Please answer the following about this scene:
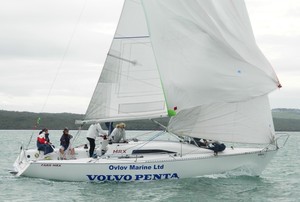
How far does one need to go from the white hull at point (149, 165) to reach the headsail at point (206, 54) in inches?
45.7

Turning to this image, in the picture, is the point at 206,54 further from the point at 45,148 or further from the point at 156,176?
the point at 45,148

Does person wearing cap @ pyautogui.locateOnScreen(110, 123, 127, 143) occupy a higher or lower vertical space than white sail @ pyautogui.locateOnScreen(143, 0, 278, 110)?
lower

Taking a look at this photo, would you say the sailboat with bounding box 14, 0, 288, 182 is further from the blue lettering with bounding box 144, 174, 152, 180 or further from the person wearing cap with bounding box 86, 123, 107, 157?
the person wearing cap with bounding box 86, 123, 107, 157

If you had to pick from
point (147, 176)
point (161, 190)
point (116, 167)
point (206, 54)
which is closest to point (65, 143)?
point (116, 167)

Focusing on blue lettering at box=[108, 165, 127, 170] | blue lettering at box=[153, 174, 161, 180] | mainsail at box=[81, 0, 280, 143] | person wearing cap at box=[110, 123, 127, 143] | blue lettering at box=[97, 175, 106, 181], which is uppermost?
mainsail at box=[81, 0, 280, 143]

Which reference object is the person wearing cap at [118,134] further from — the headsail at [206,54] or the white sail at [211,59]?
the white sail at [211,59]

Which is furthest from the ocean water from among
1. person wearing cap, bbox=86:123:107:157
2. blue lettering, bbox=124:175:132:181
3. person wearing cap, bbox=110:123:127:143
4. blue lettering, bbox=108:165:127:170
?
person wearing cap, bbox=110:123:127:143

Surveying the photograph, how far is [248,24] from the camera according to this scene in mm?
22062

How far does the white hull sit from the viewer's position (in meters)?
22.0

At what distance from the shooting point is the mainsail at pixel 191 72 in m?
21.3

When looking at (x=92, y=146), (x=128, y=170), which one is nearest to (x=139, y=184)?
(x=128, y=170)

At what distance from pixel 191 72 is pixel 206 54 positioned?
2.70ft

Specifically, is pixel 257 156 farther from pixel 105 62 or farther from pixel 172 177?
pixel 105 62

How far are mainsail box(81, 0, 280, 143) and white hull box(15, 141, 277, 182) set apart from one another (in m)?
0.83
